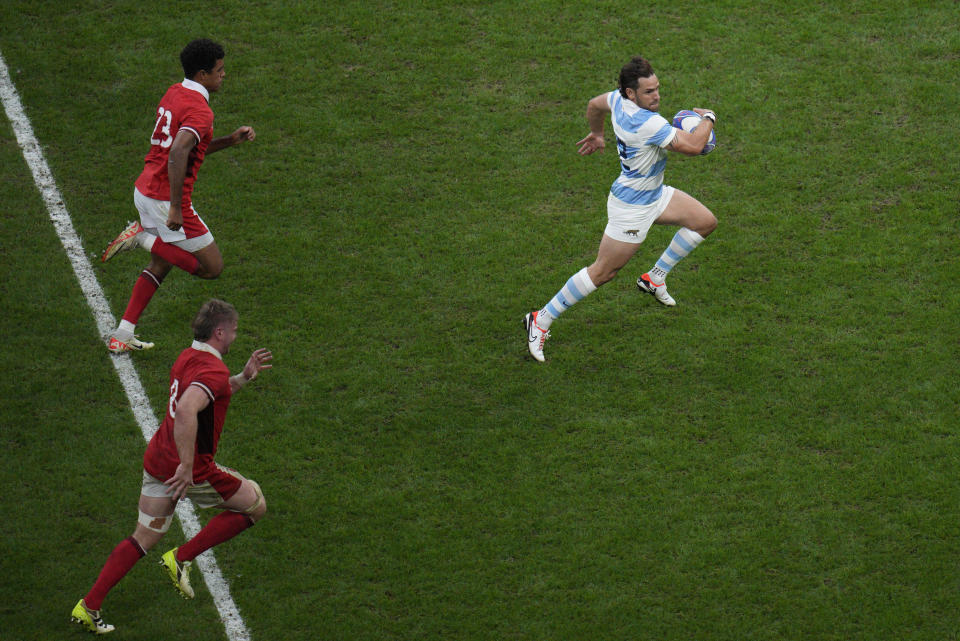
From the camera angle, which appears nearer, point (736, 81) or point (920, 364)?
point (920, 364)

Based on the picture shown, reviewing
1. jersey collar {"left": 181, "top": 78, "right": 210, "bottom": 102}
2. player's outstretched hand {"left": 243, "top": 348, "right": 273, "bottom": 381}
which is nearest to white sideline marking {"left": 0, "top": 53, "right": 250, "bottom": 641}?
player's outstretched hand {"left": 243, "top": 348, "right": 273, "bottom": 381}

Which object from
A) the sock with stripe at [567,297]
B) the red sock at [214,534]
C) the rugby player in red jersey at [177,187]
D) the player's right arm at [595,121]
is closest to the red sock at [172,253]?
the rugby player in red jersey at [177,187]

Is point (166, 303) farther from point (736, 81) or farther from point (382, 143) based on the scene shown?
point (736, 81)

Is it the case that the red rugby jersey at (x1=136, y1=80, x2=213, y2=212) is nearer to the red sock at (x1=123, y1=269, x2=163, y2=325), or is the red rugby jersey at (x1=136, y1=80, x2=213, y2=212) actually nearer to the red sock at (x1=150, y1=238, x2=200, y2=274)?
the red sock at (x1=150, y1=238, x2=200, y2=274)

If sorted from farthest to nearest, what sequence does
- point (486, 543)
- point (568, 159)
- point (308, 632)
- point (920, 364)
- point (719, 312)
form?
1. point (568, 159)
2. point (719, 312)
3. point (920, 364)
4. point (486, 543)
5. point (308, 632)

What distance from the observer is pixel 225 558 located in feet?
21.1

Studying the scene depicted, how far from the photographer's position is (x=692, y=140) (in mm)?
7105

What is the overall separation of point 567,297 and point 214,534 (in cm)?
308

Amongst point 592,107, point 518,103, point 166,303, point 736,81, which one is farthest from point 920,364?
point 166,303

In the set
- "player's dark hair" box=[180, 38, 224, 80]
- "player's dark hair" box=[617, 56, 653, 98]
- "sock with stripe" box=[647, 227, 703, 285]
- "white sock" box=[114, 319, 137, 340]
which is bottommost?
"white sock" box=[114, 319, 137, 340]

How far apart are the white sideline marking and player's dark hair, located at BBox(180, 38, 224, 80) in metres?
2.14

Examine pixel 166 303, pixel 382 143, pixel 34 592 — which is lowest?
pixel 34 592

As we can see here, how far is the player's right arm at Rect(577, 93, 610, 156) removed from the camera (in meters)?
7.61

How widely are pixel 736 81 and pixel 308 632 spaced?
679 centimetres
